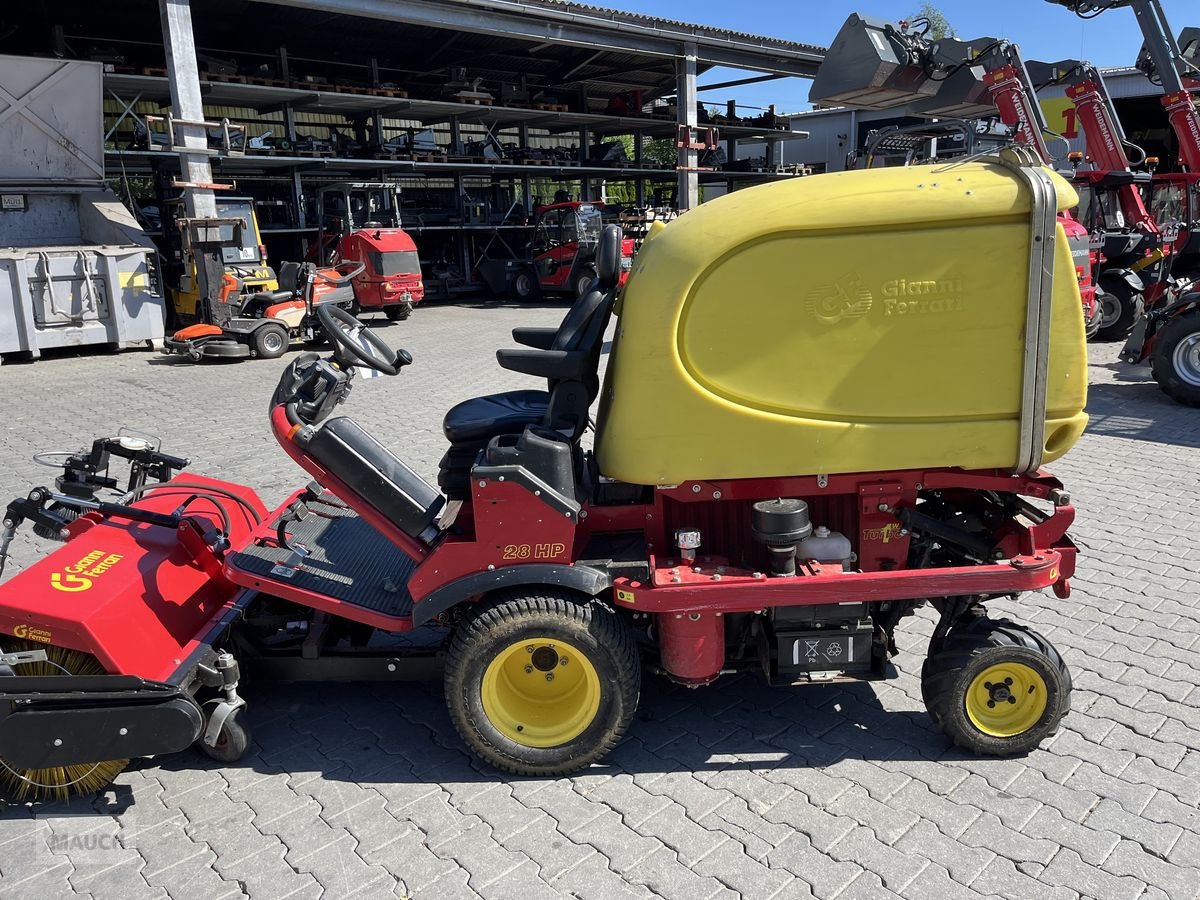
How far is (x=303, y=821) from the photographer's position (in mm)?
2914

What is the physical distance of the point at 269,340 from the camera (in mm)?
12898

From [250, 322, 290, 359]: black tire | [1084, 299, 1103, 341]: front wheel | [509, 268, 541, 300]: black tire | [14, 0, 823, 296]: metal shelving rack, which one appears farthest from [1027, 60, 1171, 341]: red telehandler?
[509, 268, 541, 300]: black tire

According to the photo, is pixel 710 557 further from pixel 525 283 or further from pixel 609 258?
pixel 525 283

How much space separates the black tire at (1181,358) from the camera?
825cm

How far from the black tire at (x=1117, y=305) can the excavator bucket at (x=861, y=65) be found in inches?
164

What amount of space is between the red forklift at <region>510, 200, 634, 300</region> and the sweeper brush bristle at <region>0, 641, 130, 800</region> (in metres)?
16.8

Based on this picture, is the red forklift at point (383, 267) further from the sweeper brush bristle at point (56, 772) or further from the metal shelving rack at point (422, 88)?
the sweeper brush bristle at point (56, 772)

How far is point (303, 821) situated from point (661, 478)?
1.61m

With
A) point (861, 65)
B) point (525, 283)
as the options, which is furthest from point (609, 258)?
point (525, 283)

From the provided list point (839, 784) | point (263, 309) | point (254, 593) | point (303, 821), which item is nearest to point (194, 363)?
point (263, 309)

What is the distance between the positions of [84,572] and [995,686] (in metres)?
3.14

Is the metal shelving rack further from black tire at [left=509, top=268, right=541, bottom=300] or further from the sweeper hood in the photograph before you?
the sweeper hood

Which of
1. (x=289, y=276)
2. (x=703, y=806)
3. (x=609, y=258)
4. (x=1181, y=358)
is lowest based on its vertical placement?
(x=703, y=806)

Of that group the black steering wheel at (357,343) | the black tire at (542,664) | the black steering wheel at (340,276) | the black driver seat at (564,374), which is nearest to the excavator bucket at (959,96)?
the black steering wheel at (340,276)
